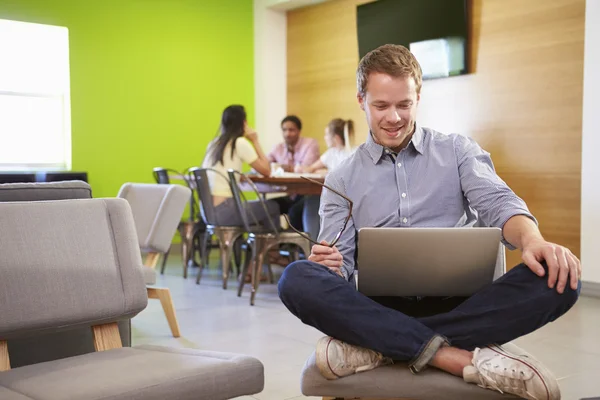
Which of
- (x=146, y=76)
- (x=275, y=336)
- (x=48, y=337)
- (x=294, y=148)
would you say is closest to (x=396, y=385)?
(x=48, y=337)

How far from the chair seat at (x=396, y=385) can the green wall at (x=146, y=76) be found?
5453 mm

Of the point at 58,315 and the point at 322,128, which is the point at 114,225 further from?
the point at 322,128

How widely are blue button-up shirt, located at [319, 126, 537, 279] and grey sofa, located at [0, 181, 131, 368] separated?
0.76 m

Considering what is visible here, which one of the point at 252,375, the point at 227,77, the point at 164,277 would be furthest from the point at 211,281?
the point at 252,375

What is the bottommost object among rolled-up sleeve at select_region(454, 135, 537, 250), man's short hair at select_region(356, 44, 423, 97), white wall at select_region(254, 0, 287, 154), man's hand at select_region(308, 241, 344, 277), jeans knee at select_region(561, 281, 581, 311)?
jeans knee at select_region(561, 281, 581, 311)

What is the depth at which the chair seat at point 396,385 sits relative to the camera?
1660mm

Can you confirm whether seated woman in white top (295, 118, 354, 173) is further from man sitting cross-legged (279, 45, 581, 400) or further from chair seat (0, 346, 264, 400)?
chair seat (0, 346, 264, 400)

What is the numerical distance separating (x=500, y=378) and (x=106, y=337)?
1.07m

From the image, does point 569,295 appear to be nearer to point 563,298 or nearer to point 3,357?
point 563,298

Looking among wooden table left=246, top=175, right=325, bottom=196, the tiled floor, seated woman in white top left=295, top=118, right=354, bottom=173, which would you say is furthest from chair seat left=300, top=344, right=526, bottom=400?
seated woman in white top left=295, top=118, right=354, bottom=173

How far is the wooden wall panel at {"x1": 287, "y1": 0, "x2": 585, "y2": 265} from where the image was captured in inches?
195

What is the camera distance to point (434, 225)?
2.14 meters

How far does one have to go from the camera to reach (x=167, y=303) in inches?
140

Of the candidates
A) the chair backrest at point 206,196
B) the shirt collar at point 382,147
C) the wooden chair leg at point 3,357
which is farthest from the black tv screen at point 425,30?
the wooden chair leg at point 3,357
